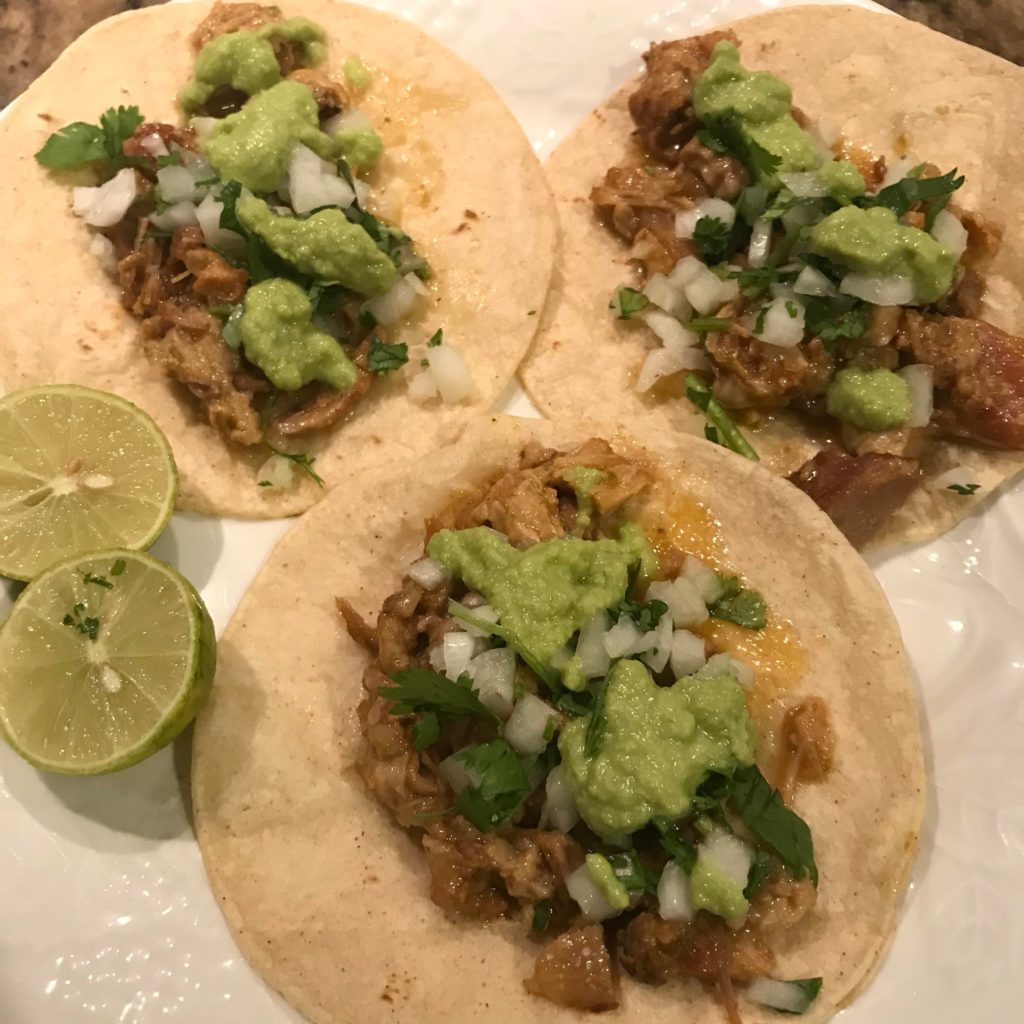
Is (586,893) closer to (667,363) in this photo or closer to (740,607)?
(740,607)

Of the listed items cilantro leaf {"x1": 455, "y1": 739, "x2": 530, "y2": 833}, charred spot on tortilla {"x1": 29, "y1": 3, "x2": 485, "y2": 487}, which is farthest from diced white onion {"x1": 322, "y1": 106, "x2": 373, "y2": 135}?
cilantro leaf {"x1": 455, "y1": 739, "x2": 530, "y2": 833}

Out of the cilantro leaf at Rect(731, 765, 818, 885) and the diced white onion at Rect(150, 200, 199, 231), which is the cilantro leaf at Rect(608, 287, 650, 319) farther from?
the cilantro leaf at Rect(731, 765, 818, 885)

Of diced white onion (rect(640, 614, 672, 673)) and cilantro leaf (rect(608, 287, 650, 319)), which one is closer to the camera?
diced white onion (rect(640, 614, 672, 673))

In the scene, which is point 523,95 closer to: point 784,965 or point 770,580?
point 770,580

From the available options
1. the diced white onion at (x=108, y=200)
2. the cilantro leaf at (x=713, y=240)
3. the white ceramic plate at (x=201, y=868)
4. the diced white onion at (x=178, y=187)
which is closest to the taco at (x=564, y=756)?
the white ceramic plate at (x=201, y=868)

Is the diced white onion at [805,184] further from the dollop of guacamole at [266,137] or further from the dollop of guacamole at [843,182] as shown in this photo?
the dollop of guacamole at [266,137]

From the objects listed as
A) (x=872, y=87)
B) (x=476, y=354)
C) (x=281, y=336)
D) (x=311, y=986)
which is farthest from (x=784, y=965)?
(x=872, y=87)
